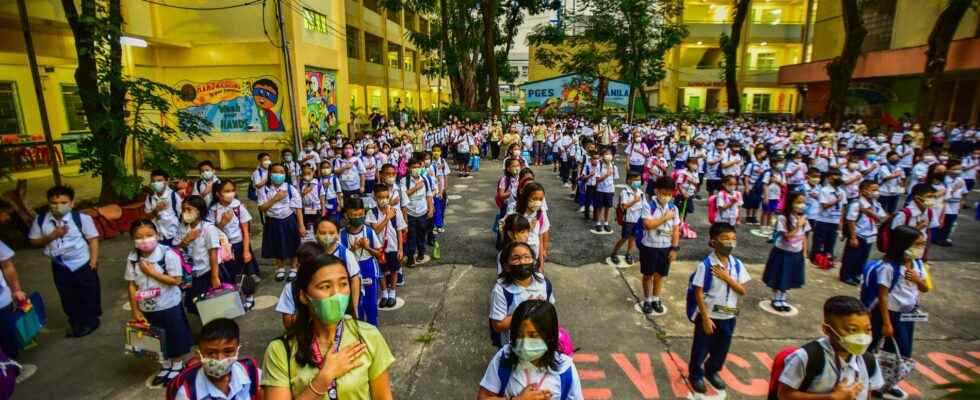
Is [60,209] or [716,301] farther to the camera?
[60,209]

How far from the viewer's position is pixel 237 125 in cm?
1688

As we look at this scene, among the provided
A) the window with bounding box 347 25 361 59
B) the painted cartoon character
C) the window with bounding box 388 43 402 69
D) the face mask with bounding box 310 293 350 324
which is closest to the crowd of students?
the face mask with bounding box 310 293 350 324

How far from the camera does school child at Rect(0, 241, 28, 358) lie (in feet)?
14.4

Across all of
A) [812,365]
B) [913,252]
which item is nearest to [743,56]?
[913,252]

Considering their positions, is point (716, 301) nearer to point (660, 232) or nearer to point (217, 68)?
point (660, 232)

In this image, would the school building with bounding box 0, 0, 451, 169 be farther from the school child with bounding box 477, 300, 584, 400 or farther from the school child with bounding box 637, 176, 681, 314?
the school child with bounding box 477, 300, 584, 400

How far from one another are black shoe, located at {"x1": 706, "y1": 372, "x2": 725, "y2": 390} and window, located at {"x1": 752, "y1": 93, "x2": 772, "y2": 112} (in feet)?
126

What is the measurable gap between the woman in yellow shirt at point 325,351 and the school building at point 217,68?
40.7 feet

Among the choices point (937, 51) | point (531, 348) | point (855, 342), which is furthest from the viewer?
point (937, 51)

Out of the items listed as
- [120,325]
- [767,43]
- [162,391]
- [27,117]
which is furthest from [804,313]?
[767,43]

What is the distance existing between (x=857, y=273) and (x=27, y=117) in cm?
1941

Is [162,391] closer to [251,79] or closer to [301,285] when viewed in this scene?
[301,285]

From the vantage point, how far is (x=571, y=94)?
33.7 meters

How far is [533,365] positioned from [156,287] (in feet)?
11.9
